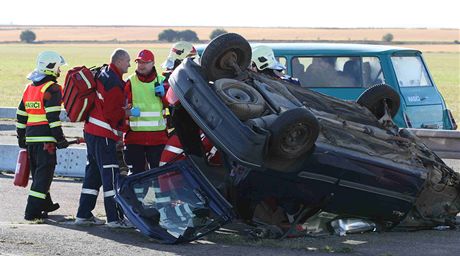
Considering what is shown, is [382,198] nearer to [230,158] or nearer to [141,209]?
[230,158]

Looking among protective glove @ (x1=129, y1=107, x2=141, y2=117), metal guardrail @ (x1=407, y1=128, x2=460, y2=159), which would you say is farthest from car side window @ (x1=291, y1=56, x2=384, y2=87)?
protective glove @ (x1=129, y1=107, x2=141, y2=117)

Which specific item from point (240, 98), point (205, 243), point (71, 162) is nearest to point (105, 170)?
point (205, 243)

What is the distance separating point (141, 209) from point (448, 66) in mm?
57673

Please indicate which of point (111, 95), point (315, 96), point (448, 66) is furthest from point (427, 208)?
point (448, 66)

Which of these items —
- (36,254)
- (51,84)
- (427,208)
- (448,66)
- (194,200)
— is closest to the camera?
(36,254)

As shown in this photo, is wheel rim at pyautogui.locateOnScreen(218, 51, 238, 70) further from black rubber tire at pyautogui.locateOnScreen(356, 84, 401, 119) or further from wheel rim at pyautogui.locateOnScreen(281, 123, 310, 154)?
black rubber tire at pyautogui.locateOnScreen(356, 84, 401, 119)

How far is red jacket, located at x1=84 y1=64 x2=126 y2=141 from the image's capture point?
30.8 feet

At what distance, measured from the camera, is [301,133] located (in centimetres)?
788

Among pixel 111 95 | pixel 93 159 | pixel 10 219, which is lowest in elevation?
pixel 10 219

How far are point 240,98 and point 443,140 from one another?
6.11 meters

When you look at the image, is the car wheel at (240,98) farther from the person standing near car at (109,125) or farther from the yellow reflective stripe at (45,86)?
the yellow reflective stripe at (45,86)

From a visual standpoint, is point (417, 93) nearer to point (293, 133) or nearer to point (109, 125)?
point (109, 125)

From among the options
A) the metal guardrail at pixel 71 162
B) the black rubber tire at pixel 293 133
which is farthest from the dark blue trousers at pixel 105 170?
the metal guardrail at pixel 71 162

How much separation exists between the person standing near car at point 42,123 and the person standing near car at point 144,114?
2.26ft
